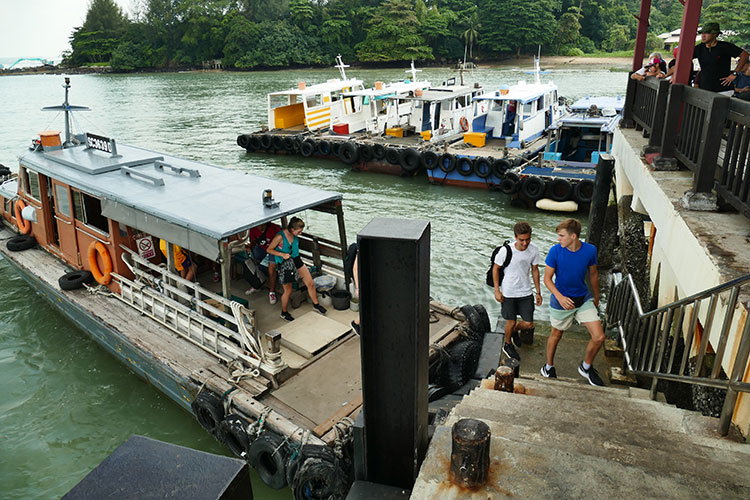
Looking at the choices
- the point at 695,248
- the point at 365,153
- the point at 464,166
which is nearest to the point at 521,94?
the point at 464,166

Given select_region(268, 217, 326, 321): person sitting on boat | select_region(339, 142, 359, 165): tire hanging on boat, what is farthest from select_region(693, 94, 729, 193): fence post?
select_region(339, 142, 359, 165): tire hanging on boat

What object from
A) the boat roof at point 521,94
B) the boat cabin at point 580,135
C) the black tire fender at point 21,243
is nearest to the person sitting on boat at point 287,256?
the black tire fender at point 21,243

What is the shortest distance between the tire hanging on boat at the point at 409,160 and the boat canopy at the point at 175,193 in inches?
434

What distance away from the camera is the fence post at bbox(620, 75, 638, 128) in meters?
9.66

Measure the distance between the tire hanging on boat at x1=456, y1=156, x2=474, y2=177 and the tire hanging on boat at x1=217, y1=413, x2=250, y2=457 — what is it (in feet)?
44.2

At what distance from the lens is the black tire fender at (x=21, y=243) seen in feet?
31.8

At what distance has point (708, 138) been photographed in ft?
15.7

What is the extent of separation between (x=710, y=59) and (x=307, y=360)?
634 centimetres

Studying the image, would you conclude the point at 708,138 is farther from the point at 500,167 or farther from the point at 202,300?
the point at 500,167

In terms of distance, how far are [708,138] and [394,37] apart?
251ft

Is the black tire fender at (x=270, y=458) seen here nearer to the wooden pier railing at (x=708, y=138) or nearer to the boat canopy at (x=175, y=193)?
the boat canopy at (x=175, y=193)

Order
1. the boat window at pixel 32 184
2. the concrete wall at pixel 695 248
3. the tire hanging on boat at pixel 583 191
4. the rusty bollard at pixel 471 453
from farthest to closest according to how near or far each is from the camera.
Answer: the tire hanging on boat at pixel 583 191
the boat window at pixel 32 184
the concrete wall at pixel 695 248
the rusty bollard at pixel 471 453

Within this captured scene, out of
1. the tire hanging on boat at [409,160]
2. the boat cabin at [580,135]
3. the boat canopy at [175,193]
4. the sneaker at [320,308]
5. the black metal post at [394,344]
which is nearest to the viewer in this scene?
the black metal post at [394,344]

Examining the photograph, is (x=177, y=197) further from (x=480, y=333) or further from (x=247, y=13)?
(x=247, y=13)
